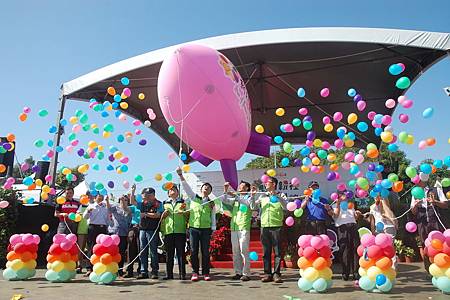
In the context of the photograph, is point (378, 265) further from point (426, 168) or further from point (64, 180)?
point (64, 180)

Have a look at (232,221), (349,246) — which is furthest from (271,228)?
(349,246)

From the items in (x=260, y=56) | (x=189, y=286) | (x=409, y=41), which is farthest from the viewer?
(x=260, y=56)

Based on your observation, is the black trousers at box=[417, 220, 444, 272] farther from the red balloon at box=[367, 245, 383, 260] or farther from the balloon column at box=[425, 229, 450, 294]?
the red balloon at box=[367, 245, 383, 260]

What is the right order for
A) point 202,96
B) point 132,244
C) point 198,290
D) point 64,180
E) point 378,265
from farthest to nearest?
point 64,180
point 132,244
point 202,96
point 198,290
point 378,265

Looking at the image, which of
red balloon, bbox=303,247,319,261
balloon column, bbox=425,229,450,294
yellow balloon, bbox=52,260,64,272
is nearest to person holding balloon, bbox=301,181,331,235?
red balloon, bbox=303,247,319,261

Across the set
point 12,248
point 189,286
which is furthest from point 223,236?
point 12,248

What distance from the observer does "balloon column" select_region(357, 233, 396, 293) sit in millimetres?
4691

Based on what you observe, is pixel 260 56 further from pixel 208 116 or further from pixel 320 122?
pixel 320 122

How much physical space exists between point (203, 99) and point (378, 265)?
11.0ft

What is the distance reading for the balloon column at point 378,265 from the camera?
4691 mm

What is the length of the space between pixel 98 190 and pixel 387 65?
7.53 meters

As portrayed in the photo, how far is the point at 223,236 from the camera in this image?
8102 millimetres

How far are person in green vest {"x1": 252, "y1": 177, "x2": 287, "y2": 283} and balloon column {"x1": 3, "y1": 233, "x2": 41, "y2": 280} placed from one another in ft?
12.2

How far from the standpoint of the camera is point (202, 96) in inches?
233
